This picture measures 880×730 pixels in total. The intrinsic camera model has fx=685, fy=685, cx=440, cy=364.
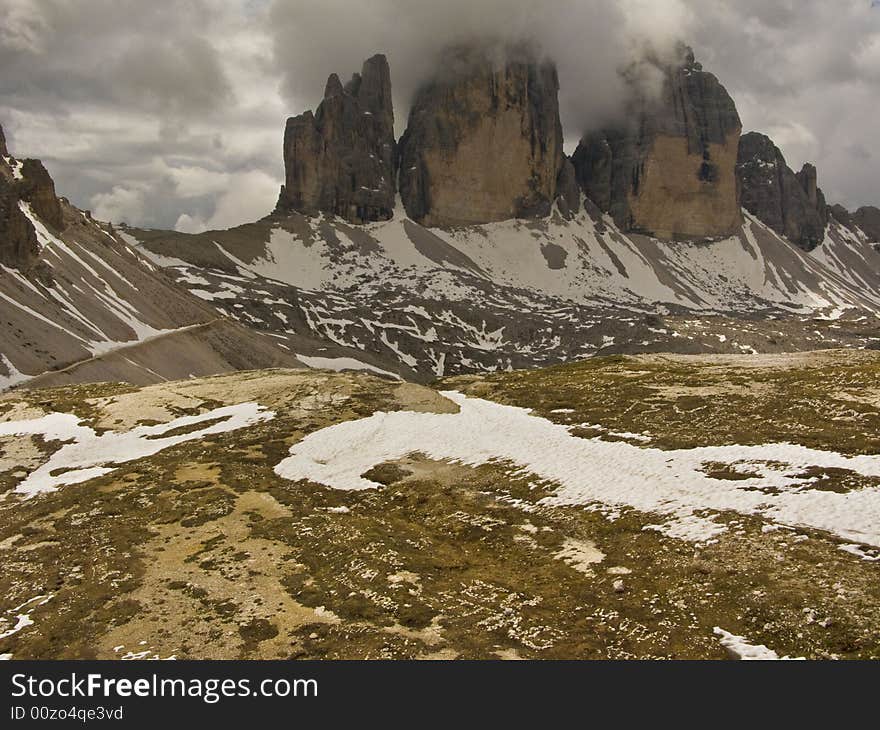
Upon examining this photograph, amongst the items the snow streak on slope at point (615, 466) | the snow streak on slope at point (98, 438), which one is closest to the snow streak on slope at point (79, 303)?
the snow streak on slope at point (98, 438)

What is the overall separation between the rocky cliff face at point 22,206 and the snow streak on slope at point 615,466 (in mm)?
100018

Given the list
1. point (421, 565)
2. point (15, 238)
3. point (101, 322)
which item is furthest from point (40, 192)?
point (421, 565)

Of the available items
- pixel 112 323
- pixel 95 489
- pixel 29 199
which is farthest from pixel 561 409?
pixel 29 199

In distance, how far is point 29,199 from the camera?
138 metres

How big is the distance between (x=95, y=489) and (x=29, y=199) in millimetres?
129772

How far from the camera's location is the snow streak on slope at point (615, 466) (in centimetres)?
2241

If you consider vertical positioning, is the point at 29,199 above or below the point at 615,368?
above

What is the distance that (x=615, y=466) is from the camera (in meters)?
30.2

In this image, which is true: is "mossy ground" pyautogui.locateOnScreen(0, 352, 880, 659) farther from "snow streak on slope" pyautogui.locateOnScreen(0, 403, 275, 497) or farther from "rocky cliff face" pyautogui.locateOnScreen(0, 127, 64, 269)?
"rocky cliff face" pyautogui.locateOnScreen(0, 127, 64, 269)

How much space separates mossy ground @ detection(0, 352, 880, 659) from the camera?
1638 cm

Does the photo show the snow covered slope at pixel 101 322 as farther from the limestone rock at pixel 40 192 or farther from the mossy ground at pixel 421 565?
the mossy ground at pixel 421 565

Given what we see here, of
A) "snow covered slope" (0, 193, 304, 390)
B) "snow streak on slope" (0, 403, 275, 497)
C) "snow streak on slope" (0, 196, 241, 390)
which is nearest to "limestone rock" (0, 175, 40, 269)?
"snow streak on slope" (0, 196, 241, 390)

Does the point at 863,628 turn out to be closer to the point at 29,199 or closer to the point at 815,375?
the point at 815,375

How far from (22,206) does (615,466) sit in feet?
470
